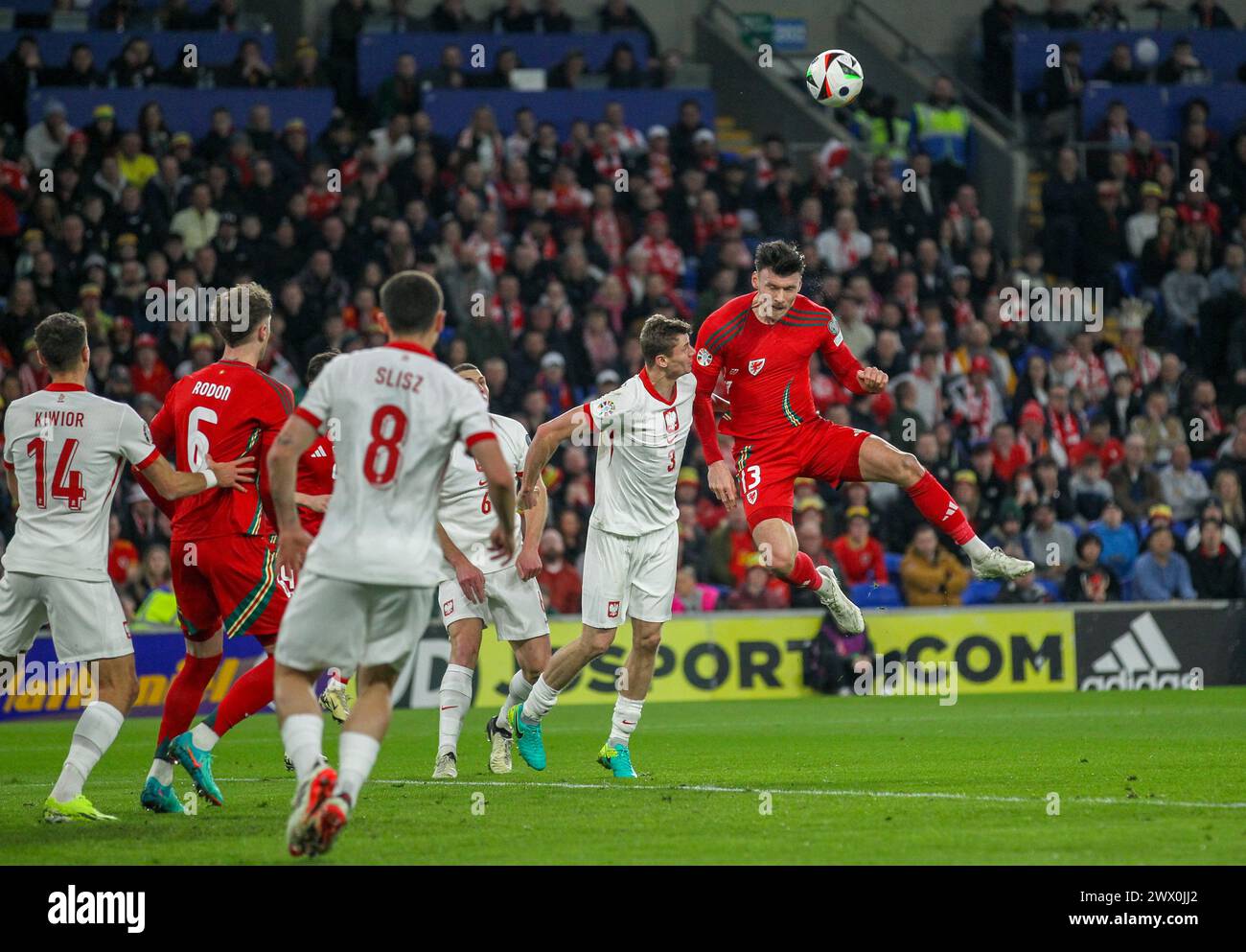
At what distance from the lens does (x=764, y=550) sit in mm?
11031

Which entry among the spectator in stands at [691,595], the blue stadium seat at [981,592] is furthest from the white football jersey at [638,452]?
the blue stadium seat at [981,592]

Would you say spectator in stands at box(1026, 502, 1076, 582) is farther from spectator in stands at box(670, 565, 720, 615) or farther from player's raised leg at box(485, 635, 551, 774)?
player's raised leg at box(485, 635, 551, 774)

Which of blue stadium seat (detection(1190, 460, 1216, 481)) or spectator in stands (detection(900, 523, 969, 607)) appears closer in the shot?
spectator in stands (detection(900, 523, 969, 607))

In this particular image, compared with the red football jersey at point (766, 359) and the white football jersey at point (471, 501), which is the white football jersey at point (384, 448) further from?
the red football jersey at point (766, 359)

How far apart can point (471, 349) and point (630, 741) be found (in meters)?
7.35

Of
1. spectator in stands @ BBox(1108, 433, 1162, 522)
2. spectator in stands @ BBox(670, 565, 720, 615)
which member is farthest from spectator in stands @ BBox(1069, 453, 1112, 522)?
spectator in stands @ BBox(670, 565, 720, 615)

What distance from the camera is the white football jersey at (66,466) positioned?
8.43 m

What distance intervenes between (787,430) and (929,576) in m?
7.57

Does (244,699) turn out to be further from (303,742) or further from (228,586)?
(303,742)

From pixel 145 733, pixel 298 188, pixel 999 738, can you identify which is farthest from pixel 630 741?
pixel 298 188

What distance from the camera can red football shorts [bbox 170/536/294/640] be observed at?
Answer: 8.91 meters

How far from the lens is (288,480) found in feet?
22.7

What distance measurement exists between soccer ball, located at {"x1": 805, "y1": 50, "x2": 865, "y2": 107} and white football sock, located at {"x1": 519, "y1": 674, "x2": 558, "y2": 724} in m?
5.85

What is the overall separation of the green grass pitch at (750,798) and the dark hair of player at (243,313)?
232 centimetres
